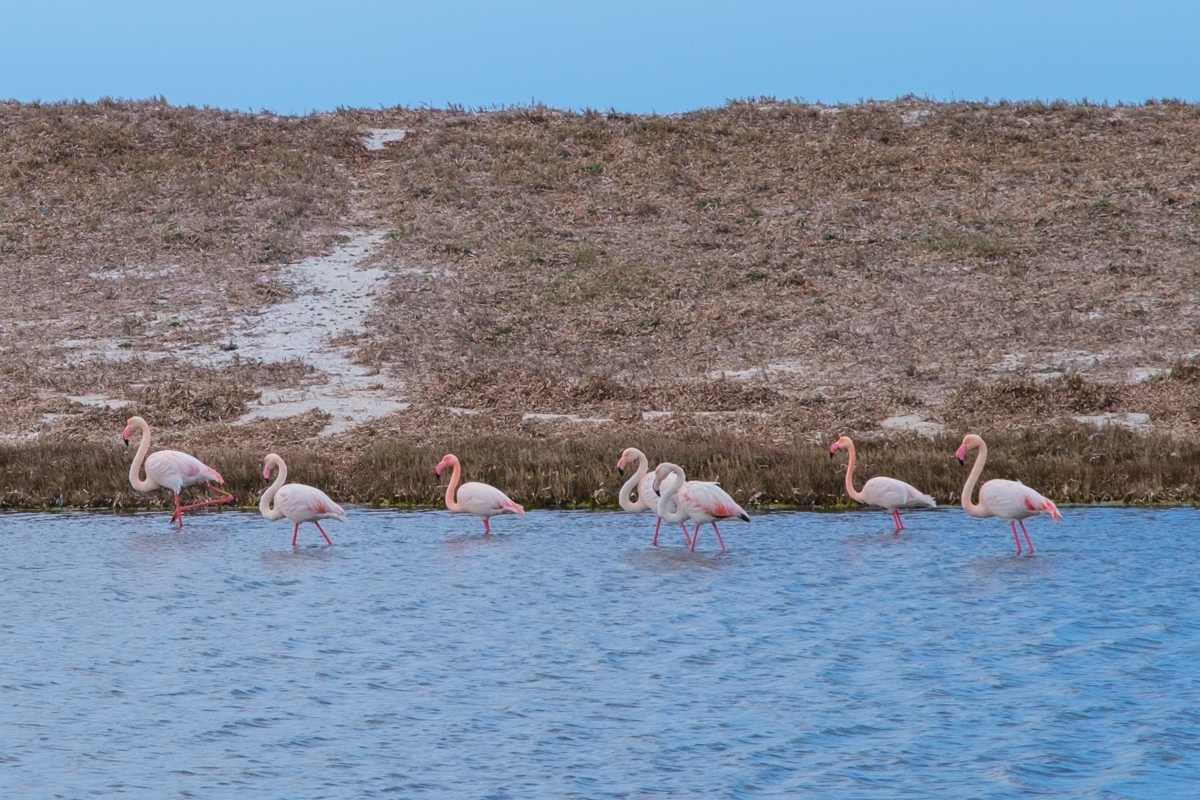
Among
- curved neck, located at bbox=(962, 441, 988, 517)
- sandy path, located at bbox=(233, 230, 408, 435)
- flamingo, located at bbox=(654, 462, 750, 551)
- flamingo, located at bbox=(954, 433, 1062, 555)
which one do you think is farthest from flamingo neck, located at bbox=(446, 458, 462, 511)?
sandy path, located at bbox=(233, 230, 408, 435)

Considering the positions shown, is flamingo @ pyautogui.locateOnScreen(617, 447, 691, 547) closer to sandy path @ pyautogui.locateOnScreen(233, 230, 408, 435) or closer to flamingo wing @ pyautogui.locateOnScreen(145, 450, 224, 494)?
flamingo wing @ pyautogui.locateOnScreen(145, 450, 224, 494)

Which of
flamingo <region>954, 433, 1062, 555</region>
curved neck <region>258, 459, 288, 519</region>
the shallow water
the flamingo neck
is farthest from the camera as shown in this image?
→ the flamingo neck

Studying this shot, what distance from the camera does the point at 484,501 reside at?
16500 mm

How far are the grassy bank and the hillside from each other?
0.43ft

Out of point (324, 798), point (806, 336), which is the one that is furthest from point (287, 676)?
point (806, 336)

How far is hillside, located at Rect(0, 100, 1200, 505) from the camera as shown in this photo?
2377cm

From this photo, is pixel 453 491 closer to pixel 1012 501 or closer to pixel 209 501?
pixel 209 501

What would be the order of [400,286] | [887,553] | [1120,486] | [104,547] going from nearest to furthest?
[887,553]
[104,547]
[1120,486]
[400,286]

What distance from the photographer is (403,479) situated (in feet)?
63.6

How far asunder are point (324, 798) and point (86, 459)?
13.7 meters

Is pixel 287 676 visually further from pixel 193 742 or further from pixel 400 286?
pixel 400 286

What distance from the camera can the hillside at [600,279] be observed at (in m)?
23.8

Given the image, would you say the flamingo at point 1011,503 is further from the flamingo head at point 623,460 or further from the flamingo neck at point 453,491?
the flamingo neck at point 453,491

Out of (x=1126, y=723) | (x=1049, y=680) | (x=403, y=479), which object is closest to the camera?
(x=1126, y=723)
